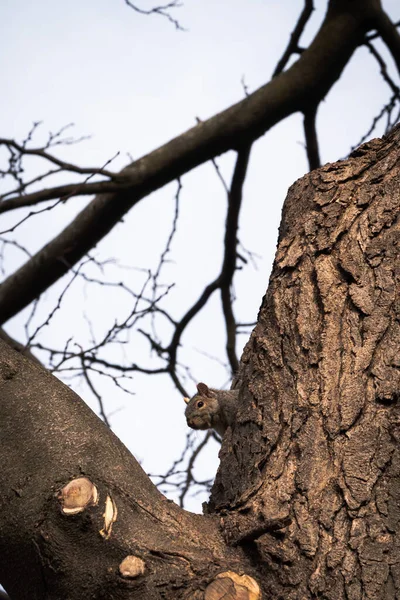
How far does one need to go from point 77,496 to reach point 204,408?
2489 millimetres

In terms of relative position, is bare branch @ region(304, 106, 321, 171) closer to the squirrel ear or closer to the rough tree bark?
the squirrel ear

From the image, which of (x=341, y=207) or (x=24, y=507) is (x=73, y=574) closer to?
(x=24, y=507)

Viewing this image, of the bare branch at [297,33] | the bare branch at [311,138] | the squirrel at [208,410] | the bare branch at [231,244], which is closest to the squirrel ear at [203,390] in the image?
the squirrel at [208,410]

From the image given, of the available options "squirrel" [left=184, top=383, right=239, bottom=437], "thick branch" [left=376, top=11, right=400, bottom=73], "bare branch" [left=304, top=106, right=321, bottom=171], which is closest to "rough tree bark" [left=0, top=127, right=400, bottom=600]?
"squirrel" [left=184, top=383, right=239, bottom=437]

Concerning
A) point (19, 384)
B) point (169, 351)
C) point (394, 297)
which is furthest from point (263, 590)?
point (169, 351)

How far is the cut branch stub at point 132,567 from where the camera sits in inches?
62.2

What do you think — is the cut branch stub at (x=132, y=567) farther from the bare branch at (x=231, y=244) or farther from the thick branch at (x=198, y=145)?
the bare branch at (x=231, y=244)

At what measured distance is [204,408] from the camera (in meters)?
4.09

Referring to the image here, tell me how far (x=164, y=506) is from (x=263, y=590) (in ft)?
0.97

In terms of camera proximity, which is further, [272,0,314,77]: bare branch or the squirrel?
[272,0,314,77]: bare branch

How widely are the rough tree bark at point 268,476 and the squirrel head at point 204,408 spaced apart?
185 cm

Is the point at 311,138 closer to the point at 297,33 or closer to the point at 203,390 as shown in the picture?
the point at 297,33

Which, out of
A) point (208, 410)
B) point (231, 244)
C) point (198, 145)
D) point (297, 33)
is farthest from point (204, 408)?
point (297, 33)

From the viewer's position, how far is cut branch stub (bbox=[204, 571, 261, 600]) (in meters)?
1.55
